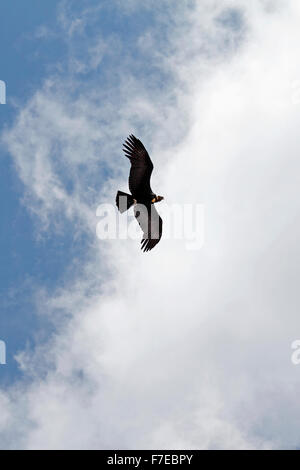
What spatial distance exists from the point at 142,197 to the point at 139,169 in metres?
2.04

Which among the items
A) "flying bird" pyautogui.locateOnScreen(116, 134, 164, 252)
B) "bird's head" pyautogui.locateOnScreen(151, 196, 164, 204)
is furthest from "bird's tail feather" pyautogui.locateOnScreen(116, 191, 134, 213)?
"bird's head" pyautogui.locateOnScreen(151, 196, 164, 204)

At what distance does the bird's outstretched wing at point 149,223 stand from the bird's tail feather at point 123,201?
5.61 ft

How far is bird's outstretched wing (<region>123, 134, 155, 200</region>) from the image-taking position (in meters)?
34.3

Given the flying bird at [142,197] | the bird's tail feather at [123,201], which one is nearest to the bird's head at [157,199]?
the flying bird at [142,197]

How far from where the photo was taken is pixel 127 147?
34.3 meters

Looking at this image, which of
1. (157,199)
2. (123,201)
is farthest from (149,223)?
(123,201)

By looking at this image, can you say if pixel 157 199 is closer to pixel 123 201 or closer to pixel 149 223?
pixel 149 223

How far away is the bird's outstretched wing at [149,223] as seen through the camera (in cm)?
3684
